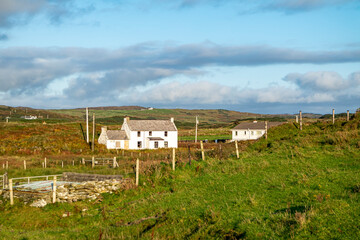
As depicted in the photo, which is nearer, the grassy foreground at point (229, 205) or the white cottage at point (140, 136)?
the grassy foreground at point (229, 205)

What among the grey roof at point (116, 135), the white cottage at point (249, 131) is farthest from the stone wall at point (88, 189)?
the white cottage at point (249, 131)

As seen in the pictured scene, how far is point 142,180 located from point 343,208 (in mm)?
14020

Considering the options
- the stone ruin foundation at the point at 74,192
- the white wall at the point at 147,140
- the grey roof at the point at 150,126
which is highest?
the grey roof at the point at 150,126

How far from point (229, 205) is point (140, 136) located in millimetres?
63706

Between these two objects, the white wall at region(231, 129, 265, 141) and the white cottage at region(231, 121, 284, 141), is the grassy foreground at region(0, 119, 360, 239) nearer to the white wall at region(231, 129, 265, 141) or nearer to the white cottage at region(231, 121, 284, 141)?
the white cottage at region(231, 121, 284, 141)

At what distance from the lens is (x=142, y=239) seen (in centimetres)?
1142

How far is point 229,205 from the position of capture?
1403 cm

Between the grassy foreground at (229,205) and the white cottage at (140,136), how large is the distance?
51.6 metres

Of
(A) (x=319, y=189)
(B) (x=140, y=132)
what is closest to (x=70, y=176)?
(A) (x=319, y=189)

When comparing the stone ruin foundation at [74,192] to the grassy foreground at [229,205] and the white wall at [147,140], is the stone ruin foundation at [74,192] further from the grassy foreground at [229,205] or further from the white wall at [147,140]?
the white wall at [147,140]

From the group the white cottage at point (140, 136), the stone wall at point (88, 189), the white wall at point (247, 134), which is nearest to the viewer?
the stone wall at point (88, 189)

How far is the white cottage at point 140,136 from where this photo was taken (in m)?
74.1

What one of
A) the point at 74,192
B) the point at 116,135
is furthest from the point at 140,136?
the point at 74,192

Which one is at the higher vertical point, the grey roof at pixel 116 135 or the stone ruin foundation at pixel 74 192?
the stone ruin foundation at pixel 74 192
